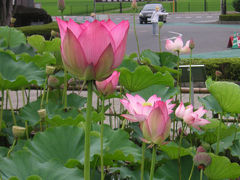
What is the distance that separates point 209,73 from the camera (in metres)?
5.64

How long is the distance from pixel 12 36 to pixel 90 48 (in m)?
1.43

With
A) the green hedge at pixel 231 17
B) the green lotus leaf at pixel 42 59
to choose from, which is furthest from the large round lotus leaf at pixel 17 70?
the green hedge at pixel 231 17

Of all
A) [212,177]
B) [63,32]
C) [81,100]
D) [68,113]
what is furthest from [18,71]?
[63,32]

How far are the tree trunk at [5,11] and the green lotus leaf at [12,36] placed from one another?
367cm

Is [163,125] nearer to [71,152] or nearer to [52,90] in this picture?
[71,152]

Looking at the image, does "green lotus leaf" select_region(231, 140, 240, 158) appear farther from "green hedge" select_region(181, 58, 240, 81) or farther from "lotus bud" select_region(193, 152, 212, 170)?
"green hedge" select_region(181, 58, 240, 81)

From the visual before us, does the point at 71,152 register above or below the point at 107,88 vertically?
below

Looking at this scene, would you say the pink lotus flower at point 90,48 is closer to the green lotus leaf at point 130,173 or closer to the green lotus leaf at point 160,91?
the green lotus leaf at point 130,173

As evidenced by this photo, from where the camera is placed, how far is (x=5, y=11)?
5.52 m

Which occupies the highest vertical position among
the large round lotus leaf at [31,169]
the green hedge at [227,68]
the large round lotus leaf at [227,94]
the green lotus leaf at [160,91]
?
the large round lotus leaf at [227,94]

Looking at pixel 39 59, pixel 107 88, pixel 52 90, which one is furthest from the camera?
pixel 52 90

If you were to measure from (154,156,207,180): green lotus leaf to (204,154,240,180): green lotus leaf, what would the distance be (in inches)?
3.2

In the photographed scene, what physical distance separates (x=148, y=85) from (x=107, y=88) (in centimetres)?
48

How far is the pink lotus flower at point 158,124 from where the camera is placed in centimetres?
64
